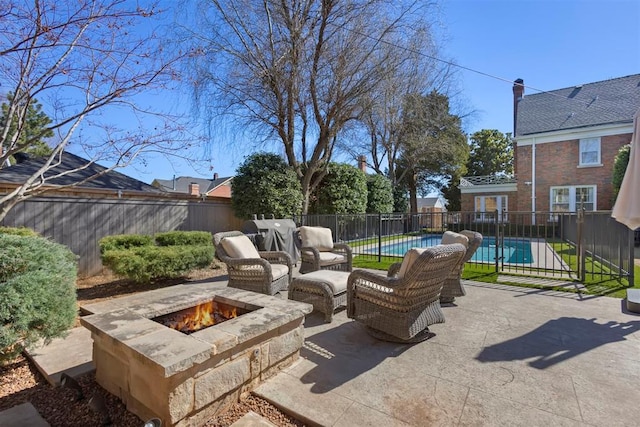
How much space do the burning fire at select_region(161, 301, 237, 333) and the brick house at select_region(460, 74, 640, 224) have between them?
16.4 metres

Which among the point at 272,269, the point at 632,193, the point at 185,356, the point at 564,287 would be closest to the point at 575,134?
the point at 564,287

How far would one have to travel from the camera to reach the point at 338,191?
1143 centimetres

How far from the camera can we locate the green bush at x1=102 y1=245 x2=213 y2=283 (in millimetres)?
4844

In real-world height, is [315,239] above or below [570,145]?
below

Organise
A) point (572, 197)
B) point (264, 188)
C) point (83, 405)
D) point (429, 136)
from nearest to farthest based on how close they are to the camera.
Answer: point (83, 405), point (264, 188), point (572, 197), point (429, 136)

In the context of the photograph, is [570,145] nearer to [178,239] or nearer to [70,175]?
[178,239]

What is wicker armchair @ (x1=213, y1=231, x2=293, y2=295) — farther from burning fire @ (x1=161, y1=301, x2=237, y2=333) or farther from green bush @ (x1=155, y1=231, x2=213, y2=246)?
green bush @ (x1=155, y1=231, x2=213, y2=246)

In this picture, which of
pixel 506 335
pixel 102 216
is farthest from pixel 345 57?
pixel 506 335

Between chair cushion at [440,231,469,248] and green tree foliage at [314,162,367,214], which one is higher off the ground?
green tree foliage at [314,162,367,214]

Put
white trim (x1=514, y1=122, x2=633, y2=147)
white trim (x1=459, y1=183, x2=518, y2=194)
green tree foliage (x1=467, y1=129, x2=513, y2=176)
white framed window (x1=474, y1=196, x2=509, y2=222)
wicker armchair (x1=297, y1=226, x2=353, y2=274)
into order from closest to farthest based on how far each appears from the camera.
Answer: wicker armchair (x1=297, y1=226, x2=353, y2=274)
white trim (x1=514, y1=122, x2=633, y2=147)
white trim (x1=459, y1=183, x2=518, y2=194)
white framed window (x1=474, y1=196, x2=509, y2=222)
green tree foliage (x1=467, y1=129, x2=513, y2=176)

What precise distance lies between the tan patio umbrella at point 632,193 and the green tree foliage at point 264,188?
6791 millimetres

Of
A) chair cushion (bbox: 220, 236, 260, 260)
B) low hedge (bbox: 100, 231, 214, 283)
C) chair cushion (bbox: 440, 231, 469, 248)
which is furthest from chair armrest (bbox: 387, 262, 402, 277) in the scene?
low hedge (bbox: 100, 231, 214, 283)

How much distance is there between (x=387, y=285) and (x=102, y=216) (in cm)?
633

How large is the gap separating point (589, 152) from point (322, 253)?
618 inches
